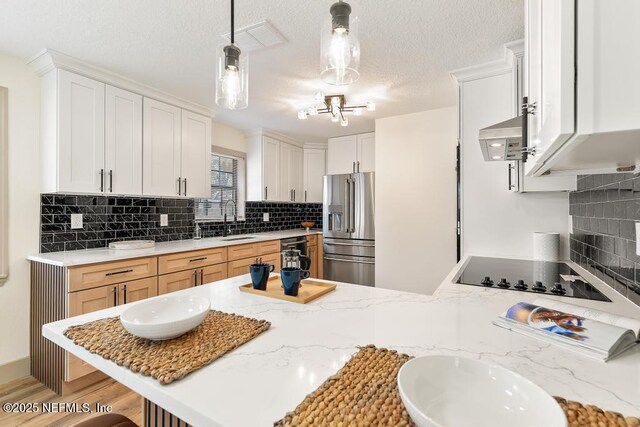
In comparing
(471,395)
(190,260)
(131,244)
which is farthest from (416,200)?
(471,395)

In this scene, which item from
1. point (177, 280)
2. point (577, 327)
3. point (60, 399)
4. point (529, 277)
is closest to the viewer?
point (577, 327)

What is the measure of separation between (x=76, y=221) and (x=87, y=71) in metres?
1.18

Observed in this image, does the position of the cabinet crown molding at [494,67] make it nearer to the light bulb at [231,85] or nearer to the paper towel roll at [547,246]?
the paper towel roll at [547,246]

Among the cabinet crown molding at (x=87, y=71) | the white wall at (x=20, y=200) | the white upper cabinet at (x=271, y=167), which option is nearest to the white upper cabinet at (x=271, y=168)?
the white upper cabinet at (x=271, y=167)

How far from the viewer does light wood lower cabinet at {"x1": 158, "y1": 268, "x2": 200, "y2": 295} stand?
8.25 feet

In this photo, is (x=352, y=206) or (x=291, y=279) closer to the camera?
(x=291, y=279)

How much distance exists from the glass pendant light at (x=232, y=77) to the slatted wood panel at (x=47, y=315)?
1731 millimetres

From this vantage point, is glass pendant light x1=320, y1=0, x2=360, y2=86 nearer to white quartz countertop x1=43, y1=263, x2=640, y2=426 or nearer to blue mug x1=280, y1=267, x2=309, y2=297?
blue mug x1=280, y1=267, x2=309, y2=297

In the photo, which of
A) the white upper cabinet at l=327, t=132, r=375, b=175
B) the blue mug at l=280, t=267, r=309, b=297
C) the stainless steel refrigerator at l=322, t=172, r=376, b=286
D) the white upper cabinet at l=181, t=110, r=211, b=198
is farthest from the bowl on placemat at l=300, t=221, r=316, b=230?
the blue mug at l=280, t=267, r=309, b=297

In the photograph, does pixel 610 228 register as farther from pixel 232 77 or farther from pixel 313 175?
pixel 313 175

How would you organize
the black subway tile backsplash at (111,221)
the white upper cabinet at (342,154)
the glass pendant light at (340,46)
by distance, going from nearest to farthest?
1. the glass pendant light at (340,46)
2. the black subway tile backsplash at (111,221)
3. the white upper cabinet at (342,154)

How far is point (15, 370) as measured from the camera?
7.25 feet

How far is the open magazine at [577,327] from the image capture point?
2.52 ft

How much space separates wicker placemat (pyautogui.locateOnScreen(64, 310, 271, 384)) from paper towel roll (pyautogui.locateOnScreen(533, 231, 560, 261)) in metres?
2.09
